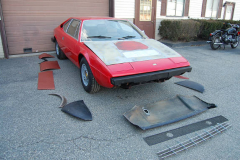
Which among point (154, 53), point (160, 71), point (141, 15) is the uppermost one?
point (141, 15)

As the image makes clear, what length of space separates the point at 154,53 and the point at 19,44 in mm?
5514

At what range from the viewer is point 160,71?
3262 millimetres

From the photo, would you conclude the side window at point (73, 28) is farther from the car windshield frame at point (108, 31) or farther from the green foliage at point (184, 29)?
the green foliage at point (184, 29)

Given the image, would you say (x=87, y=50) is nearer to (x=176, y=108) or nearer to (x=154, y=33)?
(x=176, y=108)

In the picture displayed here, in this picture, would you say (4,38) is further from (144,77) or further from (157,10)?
(157,10)

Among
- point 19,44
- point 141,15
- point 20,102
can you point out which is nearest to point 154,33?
point 141,15

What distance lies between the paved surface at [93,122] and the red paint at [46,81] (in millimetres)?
122

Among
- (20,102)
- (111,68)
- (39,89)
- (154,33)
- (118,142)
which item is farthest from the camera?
(154,33)

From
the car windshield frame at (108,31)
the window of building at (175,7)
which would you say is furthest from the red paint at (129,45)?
the window of building at (175,7)

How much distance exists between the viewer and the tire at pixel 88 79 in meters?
3.57

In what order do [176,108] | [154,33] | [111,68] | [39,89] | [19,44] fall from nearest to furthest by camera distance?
[111,68] < [176,108] < [39,89] < [19,44] < [154,33]

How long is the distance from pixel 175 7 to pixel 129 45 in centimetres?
855

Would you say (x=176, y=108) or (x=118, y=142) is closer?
(x=118, y=142)

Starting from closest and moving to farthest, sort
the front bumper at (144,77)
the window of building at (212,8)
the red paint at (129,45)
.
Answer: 1. the front bumper at (144,77)
2. the red paint at (129,45)
3. the window of building at (212,8)
